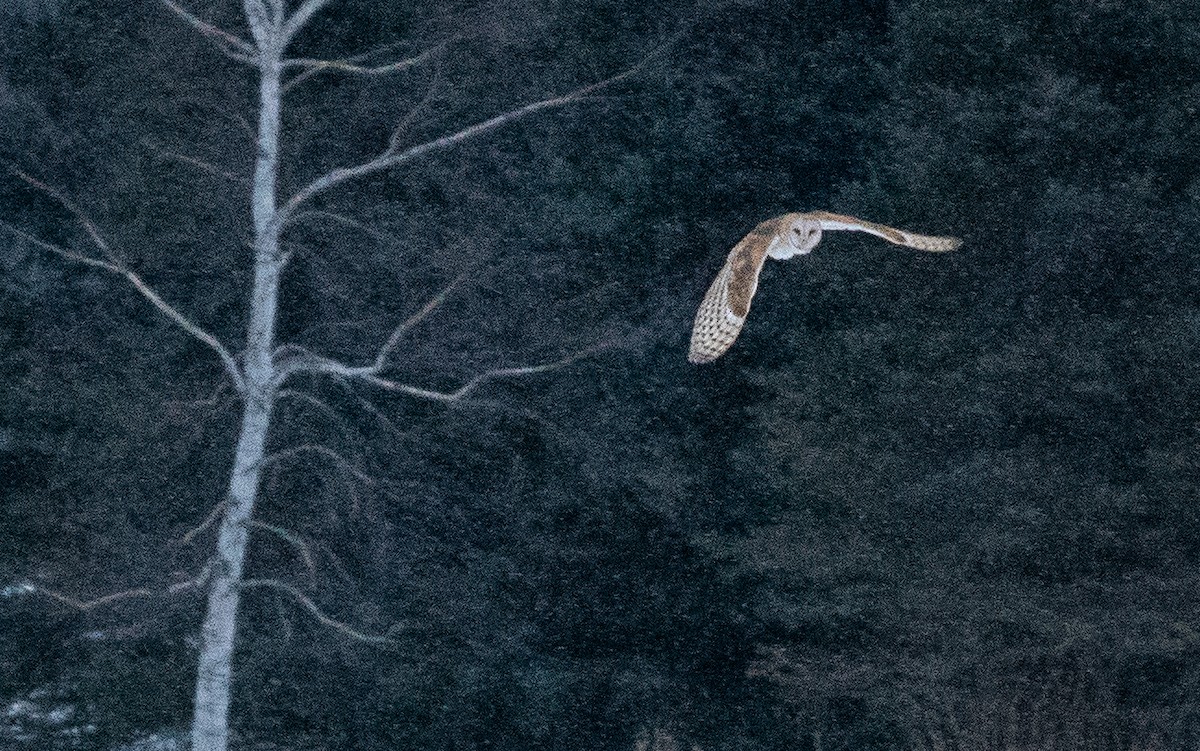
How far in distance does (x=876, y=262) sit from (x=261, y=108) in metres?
2.04

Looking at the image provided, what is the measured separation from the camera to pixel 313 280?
5.39 meters

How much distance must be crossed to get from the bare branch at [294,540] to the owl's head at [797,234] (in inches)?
67.5

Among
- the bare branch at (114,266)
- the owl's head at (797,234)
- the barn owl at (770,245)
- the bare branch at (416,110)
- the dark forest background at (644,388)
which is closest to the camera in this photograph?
the barn owl at (770,245)

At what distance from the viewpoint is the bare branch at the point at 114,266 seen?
5168mm

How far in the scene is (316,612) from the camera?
5250 mm

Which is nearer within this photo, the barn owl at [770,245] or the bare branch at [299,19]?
the barn owl at [770,245]

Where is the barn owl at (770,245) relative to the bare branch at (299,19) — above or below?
below

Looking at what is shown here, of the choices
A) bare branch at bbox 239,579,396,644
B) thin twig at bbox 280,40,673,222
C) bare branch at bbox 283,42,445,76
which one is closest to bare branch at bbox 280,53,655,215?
thin twig at bbox 280,40,673,222

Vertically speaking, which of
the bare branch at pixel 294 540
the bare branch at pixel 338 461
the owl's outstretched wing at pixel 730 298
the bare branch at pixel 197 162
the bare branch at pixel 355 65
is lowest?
the bare branch at pixel 294 540

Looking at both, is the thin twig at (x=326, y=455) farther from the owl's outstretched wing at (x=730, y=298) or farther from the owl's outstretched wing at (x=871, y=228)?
the owl's outstretched wing at (x=871, y=228)

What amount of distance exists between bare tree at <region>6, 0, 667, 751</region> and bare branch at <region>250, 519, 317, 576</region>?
5 centimetres

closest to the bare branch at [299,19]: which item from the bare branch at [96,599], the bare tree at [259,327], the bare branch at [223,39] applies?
the bare tree at [259,327]

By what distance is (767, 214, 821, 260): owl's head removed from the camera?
4.67 m

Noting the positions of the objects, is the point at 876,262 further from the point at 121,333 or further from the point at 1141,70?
the point at 121,333
